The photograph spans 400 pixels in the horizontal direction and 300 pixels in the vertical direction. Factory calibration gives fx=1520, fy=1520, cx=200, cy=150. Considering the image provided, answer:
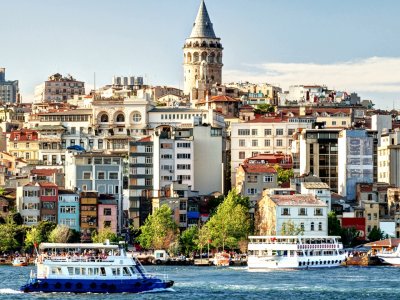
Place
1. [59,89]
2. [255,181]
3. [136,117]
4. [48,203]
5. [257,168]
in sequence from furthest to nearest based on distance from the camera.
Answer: [59,89] < [136,117] < [257,168] < [255,181] < [48,203]

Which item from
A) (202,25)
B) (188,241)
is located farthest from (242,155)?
(202,25)

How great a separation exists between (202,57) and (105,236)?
76018 millimetres

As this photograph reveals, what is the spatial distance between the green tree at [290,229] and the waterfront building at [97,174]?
14.7 meters

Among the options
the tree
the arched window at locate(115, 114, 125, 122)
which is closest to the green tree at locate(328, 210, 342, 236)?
the tree

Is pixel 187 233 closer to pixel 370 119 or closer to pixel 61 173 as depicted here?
pixel 61 173

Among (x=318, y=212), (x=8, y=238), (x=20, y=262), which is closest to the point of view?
(x=20, y=262)

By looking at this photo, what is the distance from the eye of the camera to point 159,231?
316 feet

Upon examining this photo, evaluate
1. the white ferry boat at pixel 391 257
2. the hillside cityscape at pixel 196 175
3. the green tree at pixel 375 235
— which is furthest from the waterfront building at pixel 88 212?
the white ferry boat at pixel 391 257

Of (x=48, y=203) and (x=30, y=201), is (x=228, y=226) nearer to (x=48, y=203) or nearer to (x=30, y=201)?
(x=48, y=203)

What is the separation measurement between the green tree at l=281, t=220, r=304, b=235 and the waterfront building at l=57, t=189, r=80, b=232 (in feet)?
47.1

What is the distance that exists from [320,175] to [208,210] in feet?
36.9

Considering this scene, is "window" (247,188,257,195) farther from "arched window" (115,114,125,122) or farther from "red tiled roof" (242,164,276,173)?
"arched window" (115,114,125,122)

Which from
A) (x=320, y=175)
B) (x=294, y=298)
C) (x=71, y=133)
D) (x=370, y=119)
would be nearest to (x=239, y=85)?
(x=370, y=119)

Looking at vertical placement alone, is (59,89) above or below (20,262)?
above
